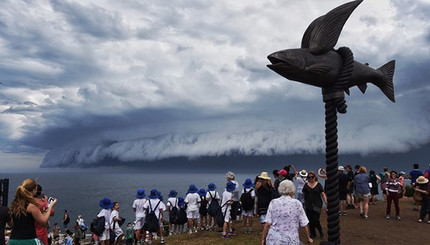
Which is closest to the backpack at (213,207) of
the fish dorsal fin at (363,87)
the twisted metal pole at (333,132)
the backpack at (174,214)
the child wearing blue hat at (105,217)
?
the backpack at (174,214)

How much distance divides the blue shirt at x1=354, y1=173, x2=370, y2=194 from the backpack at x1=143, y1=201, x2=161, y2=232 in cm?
746

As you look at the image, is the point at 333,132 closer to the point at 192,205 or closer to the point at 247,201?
the point at 247,201

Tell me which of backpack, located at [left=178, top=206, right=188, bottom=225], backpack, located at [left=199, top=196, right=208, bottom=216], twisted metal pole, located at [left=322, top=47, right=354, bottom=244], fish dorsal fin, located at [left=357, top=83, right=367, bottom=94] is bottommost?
backpack, located at [left=178, top=206, right=188, bottom=225]

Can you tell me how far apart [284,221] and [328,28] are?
3.40 metres

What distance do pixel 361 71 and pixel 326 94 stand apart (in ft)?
3.70

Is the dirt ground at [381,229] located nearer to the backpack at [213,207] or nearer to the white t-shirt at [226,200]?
the white t-shirt at [226,200]

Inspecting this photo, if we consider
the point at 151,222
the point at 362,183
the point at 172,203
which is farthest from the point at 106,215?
the point at 362,183

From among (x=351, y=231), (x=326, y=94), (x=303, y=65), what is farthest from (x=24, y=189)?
(x=351, y=231)

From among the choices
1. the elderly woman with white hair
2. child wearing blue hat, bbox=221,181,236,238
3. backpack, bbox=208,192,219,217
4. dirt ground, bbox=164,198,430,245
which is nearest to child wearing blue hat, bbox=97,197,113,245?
dirt ground, bbox=164,198,430,245

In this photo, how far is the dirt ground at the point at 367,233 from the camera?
9.88 m

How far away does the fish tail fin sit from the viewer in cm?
685

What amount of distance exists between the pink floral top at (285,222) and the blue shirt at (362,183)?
26.3 feet

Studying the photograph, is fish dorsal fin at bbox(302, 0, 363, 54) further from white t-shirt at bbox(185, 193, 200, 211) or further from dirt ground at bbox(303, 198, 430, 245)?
white t-shirt at bbox(185, 193, 200, 211)

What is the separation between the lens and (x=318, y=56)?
5656 mm
